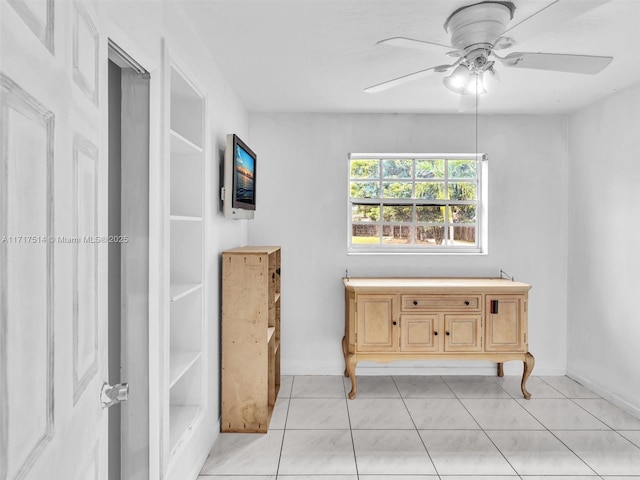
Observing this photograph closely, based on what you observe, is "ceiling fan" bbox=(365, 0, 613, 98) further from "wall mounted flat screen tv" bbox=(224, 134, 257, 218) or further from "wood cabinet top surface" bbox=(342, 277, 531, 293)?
"wood cabinet top surface" bbox=(342, 277, 531, 293)

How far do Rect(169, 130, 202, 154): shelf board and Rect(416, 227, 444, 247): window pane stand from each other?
7.82 feet

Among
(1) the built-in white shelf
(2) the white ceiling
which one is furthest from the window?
(1) the built-in white shelf

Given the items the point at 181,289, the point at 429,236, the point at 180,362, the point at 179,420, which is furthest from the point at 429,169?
the point at 179,420

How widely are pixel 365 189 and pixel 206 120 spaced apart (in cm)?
193

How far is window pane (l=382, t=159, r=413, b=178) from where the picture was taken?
3.99 m

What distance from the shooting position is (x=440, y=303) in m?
3.36

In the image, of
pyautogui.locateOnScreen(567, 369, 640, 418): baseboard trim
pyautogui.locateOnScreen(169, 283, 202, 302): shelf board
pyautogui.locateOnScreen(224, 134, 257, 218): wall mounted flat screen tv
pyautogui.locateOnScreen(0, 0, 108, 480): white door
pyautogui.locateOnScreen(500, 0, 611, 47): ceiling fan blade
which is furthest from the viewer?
pyautogui.locateOnScreen(567, 369, 640, 418): baseboard trim

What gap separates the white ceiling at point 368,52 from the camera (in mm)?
2008

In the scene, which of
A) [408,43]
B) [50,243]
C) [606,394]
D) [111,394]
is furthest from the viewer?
[606,394]

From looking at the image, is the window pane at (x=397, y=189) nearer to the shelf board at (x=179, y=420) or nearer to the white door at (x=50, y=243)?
the shelf board at (x=179, y=420)

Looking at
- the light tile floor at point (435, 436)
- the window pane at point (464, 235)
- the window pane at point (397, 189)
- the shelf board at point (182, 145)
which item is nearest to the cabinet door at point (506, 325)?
the light tile floor at point (435, 436)

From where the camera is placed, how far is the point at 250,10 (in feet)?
6.65

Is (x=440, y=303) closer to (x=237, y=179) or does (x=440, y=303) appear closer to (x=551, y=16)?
(x=237, y=179)

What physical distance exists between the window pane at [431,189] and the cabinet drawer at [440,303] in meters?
1.08
